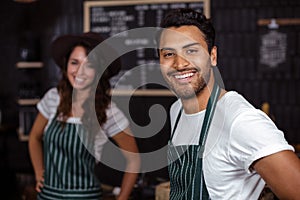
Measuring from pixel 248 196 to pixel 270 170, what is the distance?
183 mm

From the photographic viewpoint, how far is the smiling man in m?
1.05

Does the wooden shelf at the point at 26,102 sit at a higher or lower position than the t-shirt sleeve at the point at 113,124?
lower

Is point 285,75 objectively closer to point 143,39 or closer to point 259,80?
point 259,80

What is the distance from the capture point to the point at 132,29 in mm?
3945

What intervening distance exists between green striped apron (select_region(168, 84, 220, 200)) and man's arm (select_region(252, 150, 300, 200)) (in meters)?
0.25

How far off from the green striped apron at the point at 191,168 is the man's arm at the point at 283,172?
0.25 meters

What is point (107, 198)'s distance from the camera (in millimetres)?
2312

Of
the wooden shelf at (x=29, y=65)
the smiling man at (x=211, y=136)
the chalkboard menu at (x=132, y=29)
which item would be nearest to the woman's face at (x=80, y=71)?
the smiling man at (x=211, y=136)

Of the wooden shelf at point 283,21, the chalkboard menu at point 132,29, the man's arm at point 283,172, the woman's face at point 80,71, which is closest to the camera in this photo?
the man's arm at point 283,172

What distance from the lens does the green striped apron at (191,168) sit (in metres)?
1.28

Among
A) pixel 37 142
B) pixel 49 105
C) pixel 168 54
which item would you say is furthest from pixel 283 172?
pixel 37 142

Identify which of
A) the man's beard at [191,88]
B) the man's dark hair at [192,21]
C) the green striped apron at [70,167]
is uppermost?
the man's dark hair at [192,21]

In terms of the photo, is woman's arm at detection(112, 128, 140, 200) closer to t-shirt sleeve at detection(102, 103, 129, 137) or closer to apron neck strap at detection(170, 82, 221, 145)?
t-shirt sleeve at detection(102, 103, 129, 137)

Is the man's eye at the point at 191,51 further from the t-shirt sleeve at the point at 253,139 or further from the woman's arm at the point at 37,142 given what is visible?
the woman's arm at the point at 37,142
